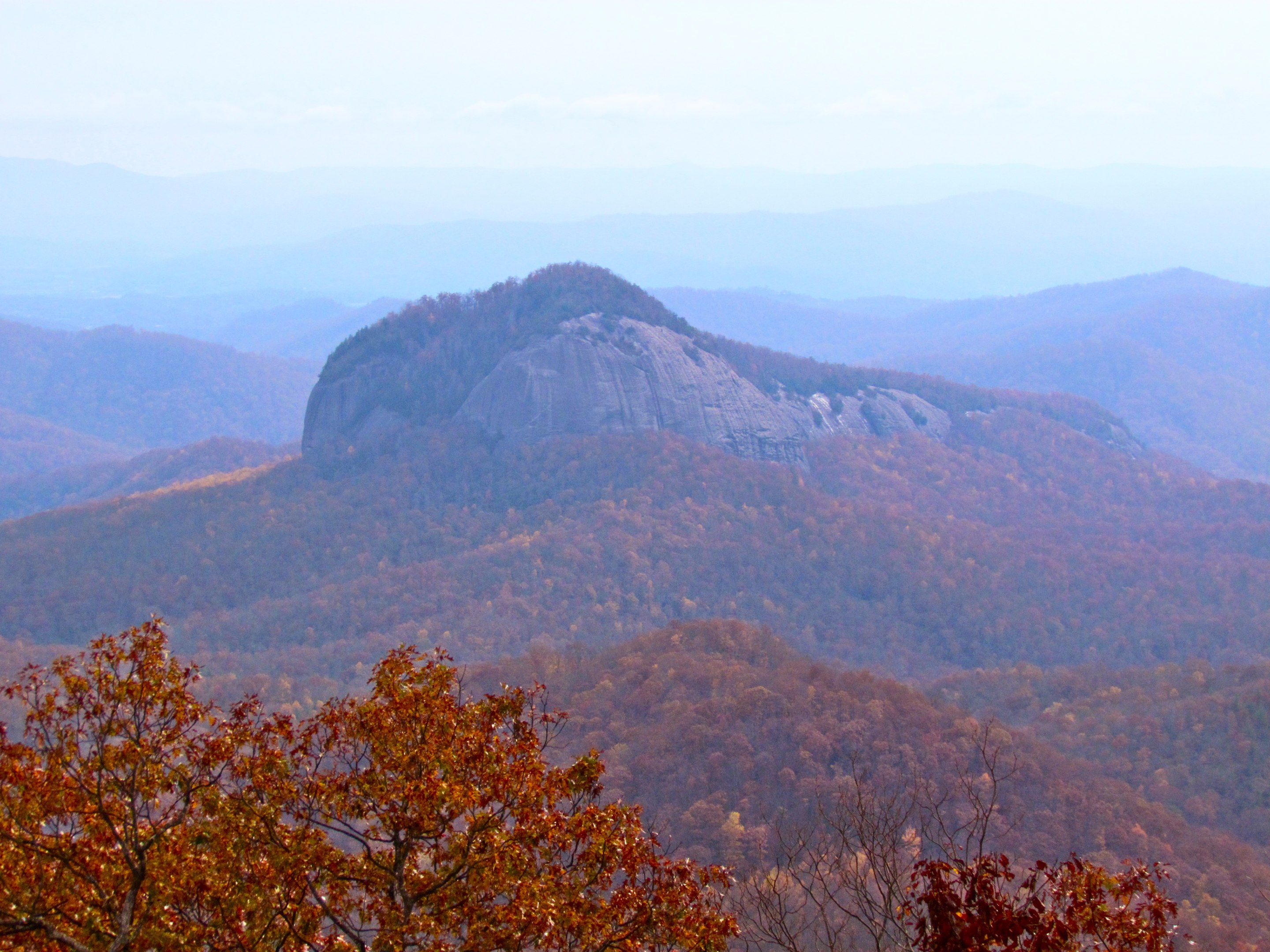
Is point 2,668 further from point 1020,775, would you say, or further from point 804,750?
point 1020,775

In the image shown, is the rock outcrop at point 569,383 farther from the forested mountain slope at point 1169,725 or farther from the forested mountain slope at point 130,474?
the forested mountain slope at point 1169,725

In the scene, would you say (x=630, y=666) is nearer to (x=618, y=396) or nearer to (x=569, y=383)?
(x=618, y=396)

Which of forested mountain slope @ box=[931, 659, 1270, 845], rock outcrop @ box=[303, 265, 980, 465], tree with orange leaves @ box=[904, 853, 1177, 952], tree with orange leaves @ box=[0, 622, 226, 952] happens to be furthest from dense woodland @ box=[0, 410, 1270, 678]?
tree with orange leaves @ box=[904, 853, 1177, 952]

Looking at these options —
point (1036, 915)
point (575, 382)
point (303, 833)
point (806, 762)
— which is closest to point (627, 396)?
point (575, 382)

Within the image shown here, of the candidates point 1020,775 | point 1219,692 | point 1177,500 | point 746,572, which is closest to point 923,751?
point 1020,775

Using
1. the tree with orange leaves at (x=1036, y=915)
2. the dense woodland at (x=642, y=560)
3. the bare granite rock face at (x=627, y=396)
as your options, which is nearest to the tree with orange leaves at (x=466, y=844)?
the tree with orange leaves at (x=1036, y=915)

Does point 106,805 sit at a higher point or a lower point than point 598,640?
higher
